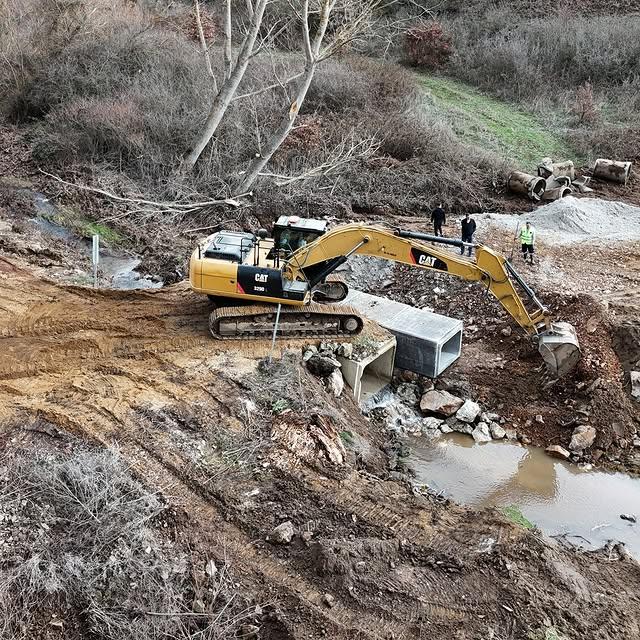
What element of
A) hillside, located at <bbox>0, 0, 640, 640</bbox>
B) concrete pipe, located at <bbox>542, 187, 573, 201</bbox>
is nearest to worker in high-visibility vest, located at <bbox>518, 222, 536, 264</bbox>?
hillside, located at <bbox>0, 0, 640, 640</bbox>

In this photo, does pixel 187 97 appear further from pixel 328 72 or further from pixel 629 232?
pixel 629 232

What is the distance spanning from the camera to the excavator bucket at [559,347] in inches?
452

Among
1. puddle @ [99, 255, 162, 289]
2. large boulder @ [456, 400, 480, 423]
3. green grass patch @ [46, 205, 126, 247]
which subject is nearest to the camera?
large boulder @ [456, 400, 480, 423]

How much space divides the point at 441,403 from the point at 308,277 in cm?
308

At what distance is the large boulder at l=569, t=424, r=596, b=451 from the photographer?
1109cm

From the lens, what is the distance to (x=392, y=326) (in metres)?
12.4

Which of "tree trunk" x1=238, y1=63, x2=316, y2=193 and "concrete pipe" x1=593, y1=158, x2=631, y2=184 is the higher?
"tree trunk" x1=238, y1=63, x2=316, y2=193

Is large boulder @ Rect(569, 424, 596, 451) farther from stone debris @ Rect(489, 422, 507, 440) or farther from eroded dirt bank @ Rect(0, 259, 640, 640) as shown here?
eroded dirt bank @ Rect(0, 259, 640, 640)

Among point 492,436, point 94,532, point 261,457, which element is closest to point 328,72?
point 492,436

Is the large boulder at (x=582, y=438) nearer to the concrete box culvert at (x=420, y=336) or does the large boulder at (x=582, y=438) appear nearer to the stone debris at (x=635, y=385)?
the stone debris at (x=635, y=385)

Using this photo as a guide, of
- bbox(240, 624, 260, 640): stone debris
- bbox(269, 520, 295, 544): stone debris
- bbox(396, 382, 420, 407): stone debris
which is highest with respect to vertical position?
bbox(240, 624, 260, 640): stone debris

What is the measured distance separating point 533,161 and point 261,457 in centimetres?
1624

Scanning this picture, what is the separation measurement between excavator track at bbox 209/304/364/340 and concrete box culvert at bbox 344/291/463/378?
31.8 inches

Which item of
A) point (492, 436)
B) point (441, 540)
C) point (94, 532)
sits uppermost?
point (94, 532)
